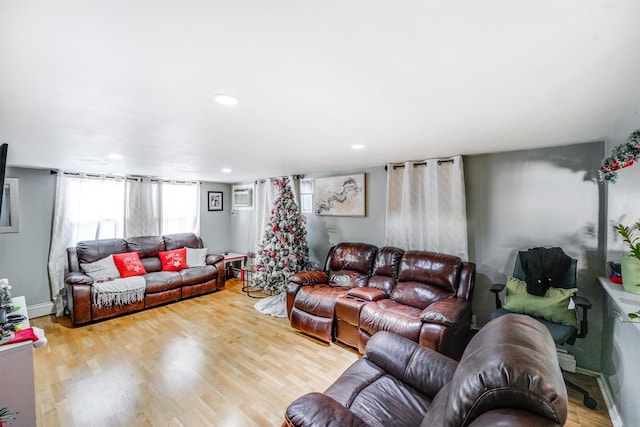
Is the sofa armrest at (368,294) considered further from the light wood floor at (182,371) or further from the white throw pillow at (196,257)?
the white throw pillow at (196,257)

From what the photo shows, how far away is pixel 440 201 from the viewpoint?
3.29 metres

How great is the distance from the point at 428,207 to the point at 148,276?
4.37 m

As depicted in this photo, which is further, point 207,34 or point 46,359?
point 46,359

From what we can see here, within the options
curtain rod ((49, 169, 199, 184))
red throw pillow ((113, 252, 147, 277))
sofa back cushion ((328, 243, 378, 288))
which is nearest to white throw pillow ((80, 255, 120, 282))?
red throw pillow ((113, 252, 147, 277))

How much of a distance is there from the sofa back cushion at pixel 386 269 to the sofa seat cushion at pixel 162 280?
3234 mm

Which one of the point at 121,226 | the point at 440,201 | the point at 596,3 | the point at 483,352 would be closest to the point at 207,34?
the point at 596,3

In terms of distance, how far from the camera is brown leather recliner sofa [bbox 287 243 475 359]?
2.50 m

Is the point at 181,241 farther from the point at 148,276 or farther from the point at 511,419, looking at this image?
the point at 511,419

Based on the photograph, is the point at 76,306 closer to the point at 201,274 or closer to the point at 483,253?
the point at 201,274

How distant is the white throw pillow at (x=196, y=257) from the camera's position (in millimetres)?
5035

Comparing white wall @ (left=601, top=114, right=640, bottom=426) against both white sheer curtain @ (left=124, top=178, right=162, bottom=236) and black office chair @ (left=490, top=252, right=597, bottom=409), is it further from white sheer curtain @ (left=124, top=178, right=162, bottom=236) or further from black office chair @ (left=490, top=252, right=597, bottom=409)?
white sheer curtain @ (left=124, top=178, right=162, bottom=236)

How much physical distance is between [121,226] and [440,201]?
5241 mm

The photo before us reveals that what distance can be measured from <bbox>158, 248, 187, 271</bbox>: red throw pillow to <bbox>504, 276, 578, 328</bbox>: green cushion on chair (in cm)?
492

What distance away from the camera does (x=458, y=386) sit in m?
1.00
